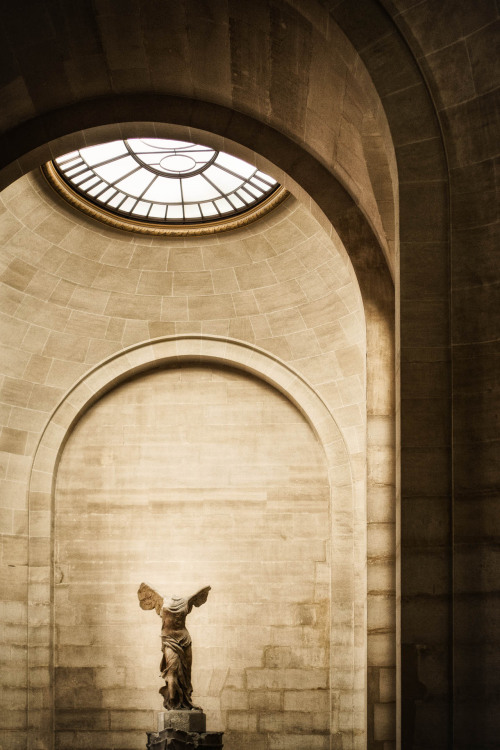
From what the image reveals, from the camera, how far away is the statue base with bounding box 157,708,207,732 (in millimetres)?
16000

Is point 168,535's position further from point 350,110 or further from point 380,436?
point 350,110

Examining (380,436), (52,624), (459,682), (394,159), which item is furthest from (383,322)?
(52,624)

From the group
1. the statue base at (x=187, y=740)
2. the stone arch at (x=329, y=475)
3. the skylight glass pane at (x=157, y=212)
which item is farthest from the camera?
the skylight glass pane at (x=157, y=212)

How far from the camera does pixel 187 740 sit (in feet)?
51.2

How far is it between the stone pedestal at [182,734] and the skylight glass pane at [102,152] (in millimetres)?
9335

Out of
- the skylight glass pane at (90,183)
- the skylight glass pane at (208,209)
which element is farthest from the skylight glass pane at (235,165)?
the skylight glass pane at (90,183)

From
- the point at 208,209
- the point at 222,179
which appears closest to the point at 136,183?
the point at 208,209

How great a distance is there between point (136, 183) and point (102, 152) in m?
1.04

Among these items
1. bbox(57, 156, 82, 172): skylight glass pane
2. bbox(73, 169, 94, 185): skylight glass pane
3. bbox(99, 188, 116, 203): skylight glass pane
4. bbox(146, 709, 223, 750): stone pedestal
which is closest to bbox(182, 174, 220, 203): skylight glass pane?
bbox(99, 188, 116, 203): skylight glass pane

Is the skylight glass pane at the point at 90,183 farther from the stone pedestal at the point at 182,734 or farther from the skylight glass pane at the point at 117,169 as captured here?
the stone pedestal at the point at 182,734

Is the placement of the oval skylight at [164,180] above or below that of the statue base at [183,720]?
above

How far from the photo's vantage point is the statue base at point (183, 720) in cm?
1600

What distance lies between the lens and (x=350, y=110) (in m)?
12.5

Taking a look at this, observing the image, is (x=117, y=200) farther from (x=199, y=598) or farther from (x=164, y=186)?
(x=199, y=598)
